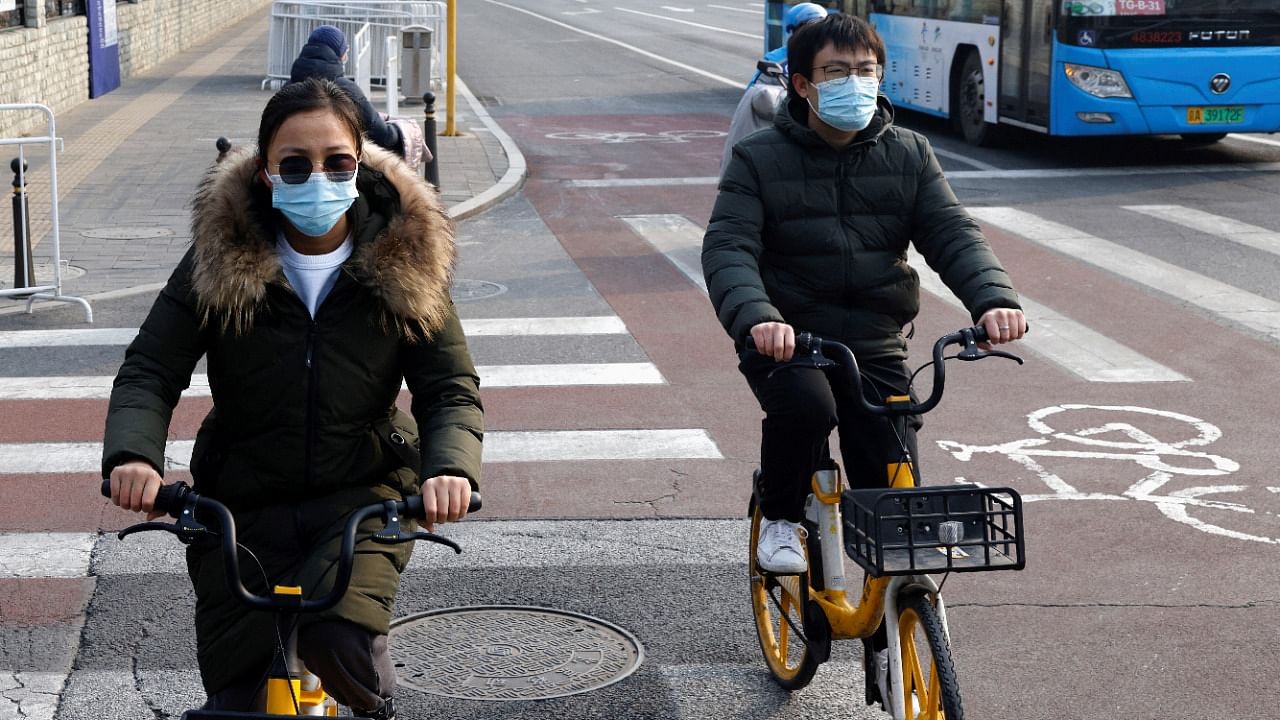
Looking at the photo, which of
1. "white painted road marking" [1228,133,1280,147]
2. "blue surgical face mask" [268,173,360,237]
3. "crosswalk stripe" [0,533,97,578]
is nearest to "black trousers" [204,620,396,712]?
"blue surgical face mask" [268,173,360,237]

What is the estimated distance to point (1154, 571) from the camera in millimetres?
5961

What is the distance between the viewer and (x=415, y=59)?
23016 mm

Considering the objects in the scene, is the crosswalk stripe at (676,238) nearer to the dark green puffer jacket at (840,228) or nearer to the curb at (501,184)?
the curb at (501,184)

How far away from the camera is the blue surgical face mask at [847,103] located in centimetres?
447

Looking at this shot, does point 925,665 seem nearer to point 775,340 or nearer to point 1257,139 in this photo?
point 775,340

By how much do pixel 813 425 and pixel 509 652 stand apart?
151 cm

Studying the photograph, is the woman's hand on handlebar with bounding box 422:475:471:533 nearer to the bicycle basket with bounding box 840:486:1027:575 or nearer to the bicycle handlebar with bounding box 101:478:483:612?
the bicycle handlebar with bounding box 101:478:483:612

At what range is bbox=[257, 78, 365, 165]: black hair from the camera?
3.44 meters

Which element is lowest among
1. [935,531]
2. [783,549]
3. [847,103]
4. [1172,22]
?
[783,549]

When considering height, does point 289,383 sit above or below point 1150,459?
above

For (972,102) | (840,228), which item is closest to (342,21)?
(972,102)

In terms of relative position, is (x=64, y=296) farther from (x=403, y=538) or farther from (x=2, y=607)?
(x=403, y=538)

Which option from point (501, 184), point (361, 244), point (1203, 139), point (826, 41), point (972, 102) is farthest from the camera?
point (972, 102)

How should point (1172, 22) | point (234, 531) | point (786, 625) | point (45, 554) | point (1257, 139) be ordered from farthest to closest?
point (1257, 139) → point (1172, 22) → point (45, 554) → point (786, 625) → point (234, 531)
